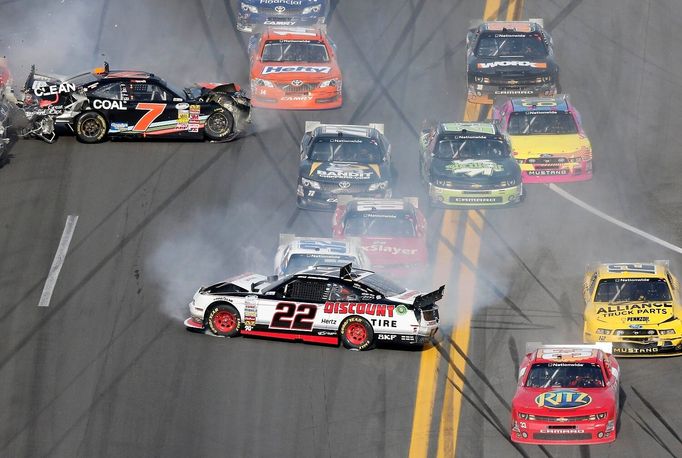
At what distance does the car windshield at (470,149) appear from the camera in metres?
35.4

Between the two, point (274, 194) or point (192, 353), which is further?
point (274, 194)

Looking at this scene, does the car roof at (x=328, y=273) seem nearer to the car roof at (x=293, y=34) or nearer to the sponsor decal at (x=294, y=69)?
the sponsor decal at (x=294, y=69)

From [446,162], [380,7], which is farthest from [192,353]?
[380,7]

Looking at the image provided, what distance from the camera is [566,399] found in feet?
84.5

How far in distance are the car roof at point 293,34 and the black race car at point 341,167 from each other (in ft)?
16.1

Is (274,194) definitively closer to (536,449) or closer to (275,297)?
(275,297)

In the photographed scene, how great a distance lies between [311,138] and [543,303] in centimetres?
738

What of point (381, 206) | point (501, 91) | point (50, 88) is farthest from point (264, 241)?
point (501, 91)

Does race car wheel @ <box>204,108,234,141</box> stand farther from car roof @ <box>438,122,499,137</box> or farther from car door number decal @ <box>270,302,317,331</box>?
car door number decal @ <box>270,302,317,331</box>

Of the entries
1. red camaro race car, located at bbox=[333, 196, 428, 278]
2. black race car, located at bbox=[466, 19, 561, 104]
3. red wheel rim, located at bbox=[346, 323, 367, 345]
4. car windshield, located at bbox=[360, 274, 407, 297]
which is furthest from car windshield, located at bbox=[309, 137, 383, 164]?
red wheel rim, located at bbox=[346, 323, 367, 345]

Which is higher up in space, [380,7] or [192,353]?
[380,7]

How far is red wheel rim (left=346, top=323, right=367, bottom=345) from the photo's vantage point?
28469 mm

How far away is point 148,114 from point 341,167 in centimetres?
484

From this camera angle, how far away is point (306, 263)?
30.5 meters
